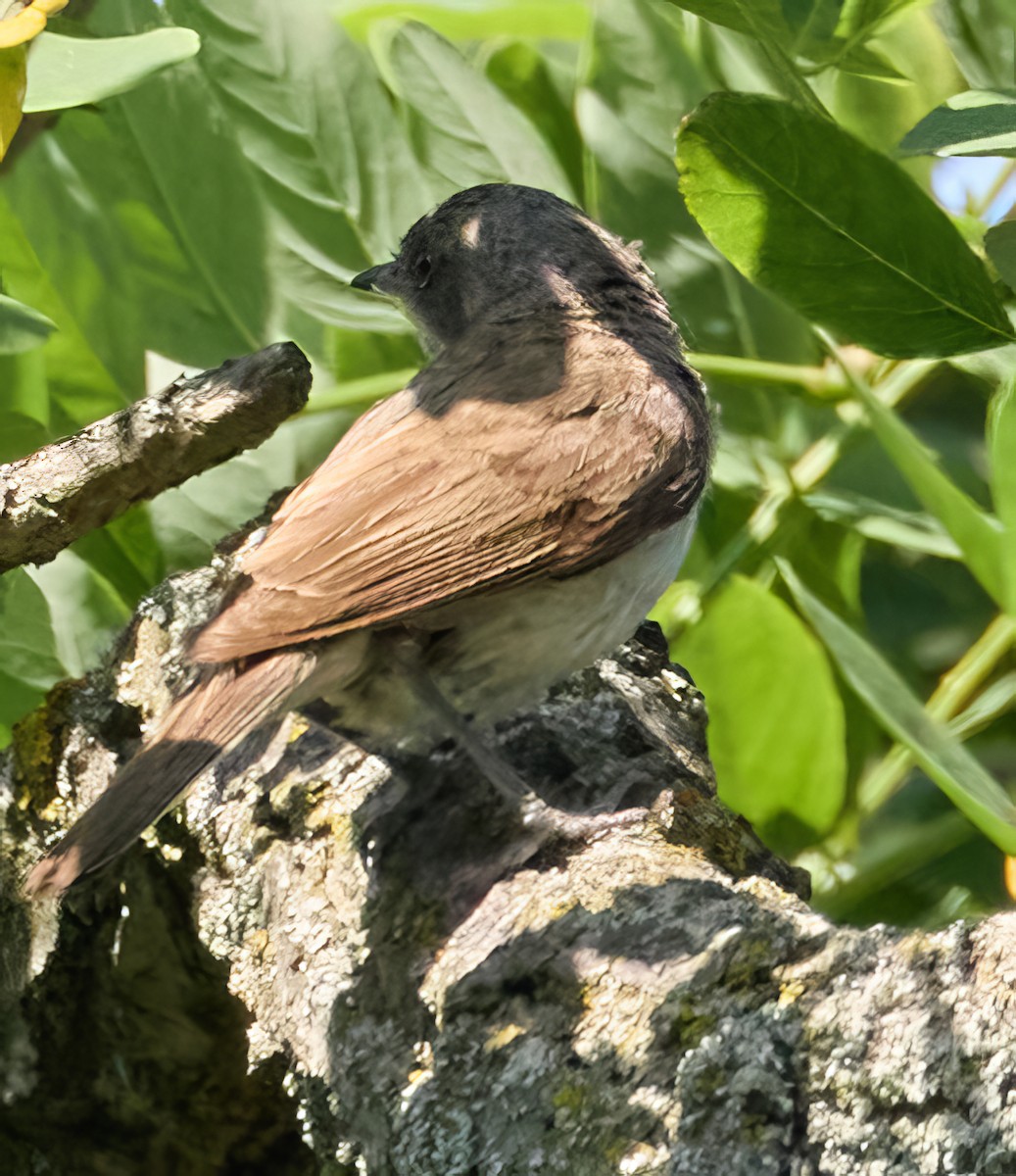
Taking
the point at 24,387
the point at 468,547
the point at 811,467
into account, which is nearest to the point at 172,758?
the point at 468,547

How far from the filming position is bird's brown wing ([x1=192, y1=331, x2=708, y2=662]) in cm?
245

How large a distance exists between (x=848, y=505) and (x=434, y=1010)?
1.29 m

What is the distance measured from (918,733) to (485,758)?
0.86m

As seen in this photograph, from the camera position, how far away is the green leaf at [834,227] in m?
2.23

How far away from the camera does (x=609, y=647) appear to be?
2699 mm

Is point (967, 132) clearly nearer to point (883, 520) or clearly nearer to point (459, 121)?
point (883, 520)

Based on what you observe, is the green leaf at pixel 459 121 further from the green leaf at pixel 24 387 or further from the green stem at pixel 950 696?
the green stem at pixel 950 696

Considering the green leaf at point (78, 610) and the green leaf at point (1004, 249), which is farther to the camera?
the green leaf at point (78, 610)

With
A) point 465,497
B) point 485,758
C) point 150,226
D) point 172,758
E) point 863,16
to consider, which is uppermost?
point 150,226

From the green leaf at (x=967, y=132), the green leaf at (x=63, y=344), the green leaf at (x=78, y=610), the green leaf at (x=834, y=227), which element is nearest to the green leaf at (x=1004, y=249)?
the green leaf at (x=834, y=227)

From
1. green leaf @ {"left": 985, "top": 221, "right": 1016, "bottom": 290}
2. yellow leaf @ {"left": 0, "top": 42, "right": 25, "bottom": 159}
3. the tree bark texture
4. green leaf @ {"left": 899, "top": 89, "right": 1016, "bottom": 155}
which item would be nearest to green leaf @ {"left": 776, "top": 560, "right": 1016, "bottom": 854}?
the tree bark texture

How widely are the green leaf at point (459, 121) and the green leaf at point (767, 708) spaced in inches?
40.3

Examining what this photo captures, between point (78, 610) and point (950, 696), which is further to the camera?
point (78, 610)

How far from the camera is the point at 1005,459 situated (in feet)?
6.72
